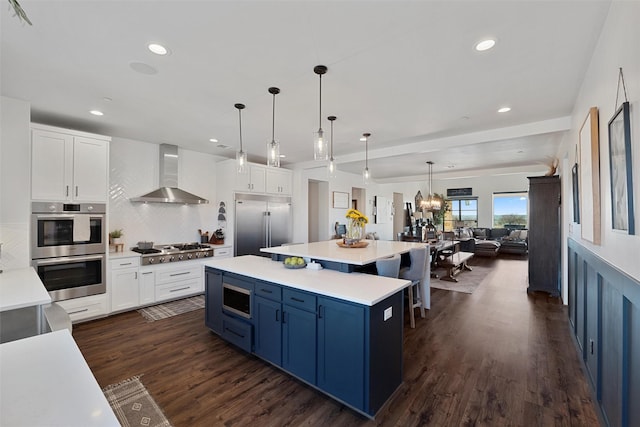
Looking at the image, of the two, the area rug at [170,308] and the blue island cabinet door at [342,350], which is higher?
the blue island cabinet door at [342,350]

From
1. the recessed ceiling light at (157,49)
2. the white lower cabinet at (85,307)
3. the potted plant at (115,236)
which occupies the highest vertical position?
the recessed ceiling light at (157,49)

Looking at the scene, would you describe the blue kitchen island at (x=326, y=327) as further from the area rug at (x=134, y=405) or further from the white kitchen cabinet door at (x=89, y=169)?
the white kitchen cabinet door at (x=89, y=169)

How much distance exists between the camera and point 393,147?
5293mm

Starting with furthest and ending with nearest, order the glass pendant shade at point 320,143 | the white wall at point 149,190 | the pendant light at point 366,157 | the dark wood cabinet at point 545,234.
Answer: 1. the dark wood cabinet at point 545,234
2. the white wall at point 149,190
3. the pendant light at point 366,157
4. the glass pendant shade at point 320,143

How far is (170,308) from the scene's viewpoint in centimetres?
430

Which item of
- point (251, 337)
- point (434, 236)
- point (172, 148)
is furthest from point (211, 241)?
point (434, 236)

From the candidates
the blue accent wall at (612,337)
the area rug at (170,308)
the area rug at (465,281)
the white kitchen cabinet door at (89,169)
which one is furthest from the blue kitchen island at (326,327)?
the area rug at (465,281)

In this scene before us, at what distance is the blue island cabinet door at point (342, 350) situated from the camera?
6.57 ft

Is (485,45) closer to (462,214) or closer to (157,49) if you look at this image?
(157,49)

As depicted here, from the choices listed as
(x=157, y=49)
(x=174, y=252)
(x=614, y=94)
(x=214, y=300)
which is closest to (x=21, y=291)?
(x=214, y=300)

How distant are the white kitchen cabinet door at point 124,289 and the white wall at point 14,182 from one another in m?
0.99

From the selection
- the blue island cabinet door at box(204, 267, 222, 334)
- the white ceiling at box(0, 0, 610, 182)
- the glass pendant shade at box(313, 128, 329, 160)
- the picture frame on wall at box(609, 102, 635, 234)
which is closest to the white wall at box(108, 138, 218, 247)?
the white ceiling at box(0, 0, 610, 182)

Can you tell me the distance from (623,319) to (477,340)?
1.96 m

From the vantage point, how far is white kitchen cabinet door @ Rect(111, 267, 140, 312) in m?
4.01
